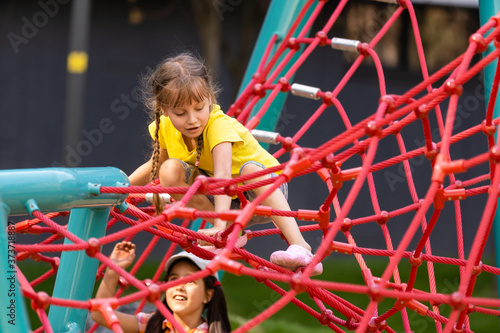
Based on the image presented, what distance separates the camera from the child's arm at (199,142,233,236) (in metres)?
1.47

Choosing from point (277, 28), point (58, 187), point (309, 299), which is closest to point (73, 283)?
point (58, 187)

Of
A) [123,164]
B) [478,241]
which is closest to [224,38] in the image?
[123,164]

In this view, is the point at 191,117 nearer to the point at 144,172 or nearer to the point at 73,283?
the point at 144,172

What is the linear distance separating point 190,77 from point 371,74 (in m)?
3.84

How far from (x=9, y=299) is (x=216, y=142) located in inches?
26.9

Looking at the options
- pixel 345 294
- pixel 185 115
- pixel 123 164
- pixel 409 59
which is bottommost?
pixel 345 294

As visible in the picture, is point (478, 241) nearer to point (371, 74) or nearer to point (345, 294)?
point (345, 294)

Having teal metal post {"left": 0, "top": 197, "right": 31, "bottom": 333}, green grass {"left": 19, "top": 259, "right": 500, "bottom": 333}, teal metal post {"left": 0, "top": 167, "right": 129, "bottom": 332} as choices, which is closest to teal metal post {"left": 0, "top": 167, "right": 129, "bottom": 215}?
teal metal post {"left": 0, "top": 167, "right": 129, "bottom": 332}

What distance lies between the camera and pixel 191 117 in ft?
4.96

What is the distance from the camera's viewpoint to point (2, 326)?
0.93 m

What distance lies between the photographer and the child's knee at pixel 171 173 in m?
1.56

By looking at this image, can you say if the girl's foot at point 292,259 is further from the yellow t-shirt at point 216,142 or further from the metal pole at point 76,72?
the metal pole at point 76,72

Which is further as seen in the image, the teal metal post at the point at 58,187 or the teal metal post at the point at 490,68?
the teal metal post at the point at 490,68

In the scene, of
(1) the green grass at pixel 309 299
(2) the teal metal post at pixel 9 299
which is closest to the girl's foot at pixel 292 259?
(2) the teal metal post at pixel 9 299
